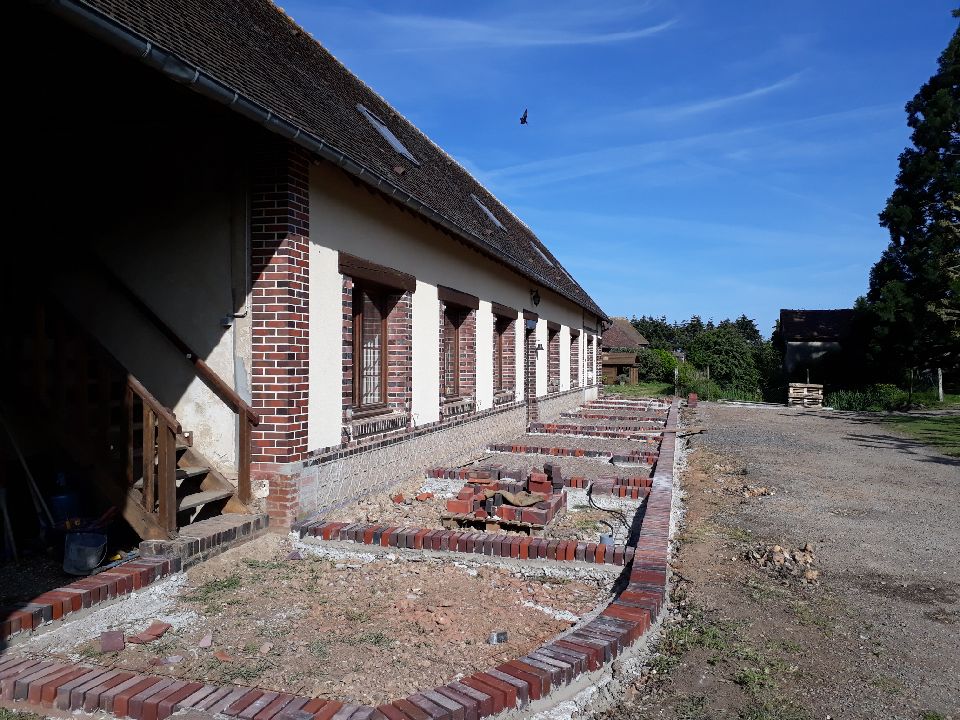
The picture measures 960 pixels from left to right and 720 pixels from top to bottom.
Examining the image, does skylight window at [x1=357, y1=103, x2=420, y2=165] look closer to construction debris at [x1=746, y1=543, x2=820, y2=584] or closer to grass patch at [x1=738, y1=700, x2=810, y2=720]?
construction debris at [x1=746, y1=543, x2=820, y2=584]

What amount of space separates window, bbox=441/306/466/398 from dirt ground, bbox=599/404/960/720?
3935mm

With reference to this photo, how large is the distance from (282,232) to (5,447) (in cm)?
270

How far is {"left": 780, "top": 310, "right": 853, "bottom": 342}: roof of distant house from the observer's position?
4331cm

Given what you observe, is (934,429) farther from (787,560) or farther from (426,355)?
(426,355)

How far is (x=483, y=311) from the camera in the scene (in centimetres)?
1162

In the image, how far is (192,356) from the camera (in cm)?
568

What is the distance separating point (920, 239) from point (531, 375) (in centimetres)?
2653

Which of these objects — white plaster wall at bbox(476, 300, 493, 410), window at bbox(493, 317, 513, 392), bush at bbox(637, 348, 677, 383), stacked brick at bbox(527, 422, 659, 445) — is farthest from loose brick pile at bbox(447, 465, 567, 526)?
bush at bbox(637, 348, 677, 383)

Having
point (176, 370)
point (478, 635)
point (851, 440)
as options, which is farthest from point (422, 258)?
point (851, 440)

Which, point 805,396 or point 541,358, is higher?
point 541,358

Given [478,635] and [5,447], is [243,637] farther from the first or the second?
[5,447]

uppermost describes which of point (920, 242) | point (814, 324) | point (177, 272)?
point (920, 242)

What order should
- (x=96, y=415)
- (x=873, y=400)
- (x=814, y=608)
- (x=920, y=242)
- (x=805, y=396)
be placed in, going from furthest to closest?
(x=920, y=242) < (x=805, y=396) < (x=873, y=400) < (x=96, y=415) < (x=814, y=608)

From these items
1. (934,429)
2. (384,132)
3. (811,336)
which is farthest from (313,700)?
(811,336)
